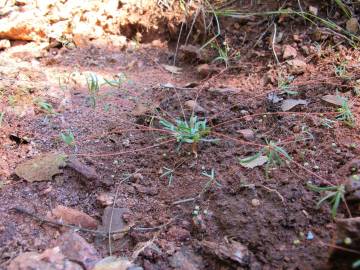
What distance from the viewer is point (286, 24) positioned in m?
2.38

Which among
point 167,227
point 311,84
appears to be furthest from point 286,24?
→ point 167,227

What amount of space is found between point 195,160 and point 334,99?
72 centimetres

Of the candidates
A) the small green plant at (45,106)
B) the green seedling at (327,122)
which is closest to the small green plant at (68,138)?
the small green plant at (45,106)

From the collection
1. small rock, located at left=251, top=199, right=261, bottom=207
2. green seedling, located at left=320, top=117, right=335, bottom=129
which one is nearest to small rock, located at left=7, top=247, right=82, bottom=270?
small rock, located at left=251, top=199, right=261, bottom=207

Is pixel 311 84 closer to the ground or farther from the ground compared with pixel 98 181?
farther from the ground

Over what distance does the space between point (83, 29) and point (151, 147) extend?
1379mm

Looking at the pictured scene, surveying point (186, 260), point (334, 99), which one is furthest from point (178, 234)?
point (334, 99)

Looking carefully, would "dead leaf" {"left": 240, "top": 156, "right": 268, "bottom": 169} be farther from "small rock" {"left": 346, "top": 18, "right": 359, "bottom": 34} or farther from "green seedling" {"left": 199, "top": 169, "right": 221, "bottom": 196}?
"small rock" {"left": 346, "top": 18, "right": 359, "bottom": 34}

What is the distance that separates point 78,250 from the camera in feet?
4.29

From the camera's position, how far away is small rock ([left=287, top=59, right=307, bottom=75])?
82.4 inches

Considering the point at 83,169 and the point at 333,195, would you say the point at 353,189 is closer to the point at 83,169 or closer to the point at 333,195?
the point at 333,195

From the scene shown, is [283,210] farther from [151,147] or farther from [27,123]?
[27,123]

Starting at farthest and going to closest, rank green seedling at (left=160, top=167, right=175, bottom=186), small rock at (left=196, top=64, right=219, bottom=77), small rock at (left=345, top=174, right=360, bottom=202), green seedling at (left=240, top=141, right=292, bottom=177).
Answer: small rock at (left=196, top=64, right=219, bottom=77) < green seedling at (left=160, top=167, right=175, bottom=186) < green seedling at (left=240, top=141, right=292, bottom=177) < small rock at (left=345, top=174, right=360, bottom=202)

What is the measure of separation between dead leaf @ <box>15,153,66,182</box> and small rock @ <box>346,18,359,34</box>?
1691mm
